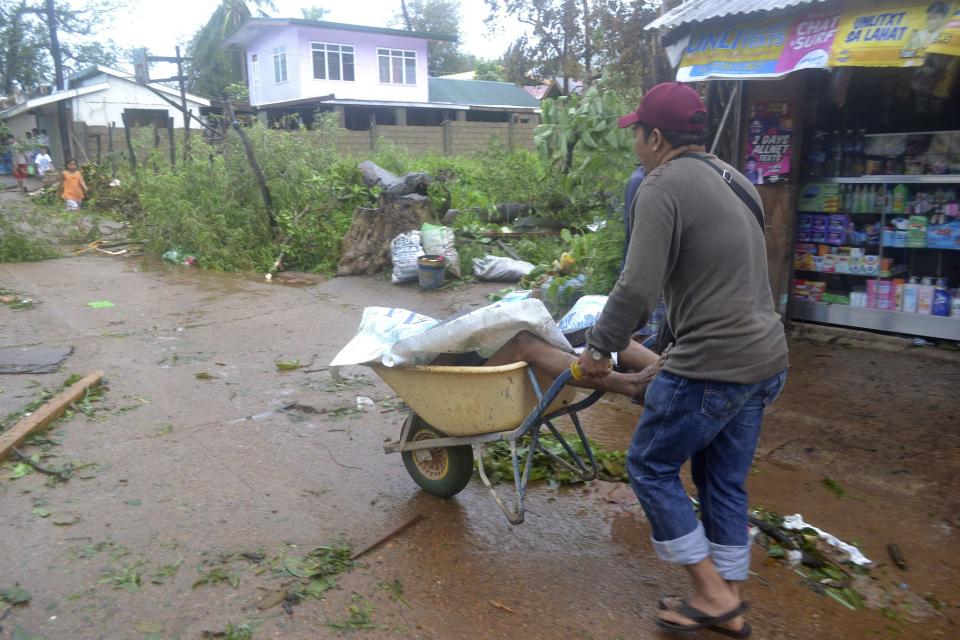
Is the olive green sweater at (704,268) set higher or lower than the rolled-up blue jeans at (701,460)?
higher

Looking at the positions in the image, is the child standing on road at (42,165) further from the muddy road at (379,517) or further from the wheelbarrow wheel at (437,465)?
the wheelbarrow wheel at (437,465)

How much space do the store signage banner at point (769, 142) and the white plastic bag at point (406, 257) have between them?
4623mm

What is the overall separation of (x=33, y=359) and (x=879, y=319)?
7292 millimetres

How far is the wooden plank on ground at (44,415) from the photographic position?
14.7 feet

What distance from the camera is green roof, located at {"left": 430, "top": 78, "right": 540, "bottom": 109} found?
37.0m

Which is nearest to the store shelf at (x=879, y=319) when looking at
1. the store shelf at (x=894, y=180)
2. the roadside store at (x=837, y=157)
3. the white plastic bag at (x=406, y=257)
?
the roadside store at (x=837, y=157)

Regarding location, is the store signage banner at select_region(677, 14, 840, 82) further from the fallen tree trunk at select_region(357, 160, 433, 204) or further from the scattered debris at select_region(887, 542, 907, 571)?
the fallen tree trunk at select_region(357, 160, 433, 204)

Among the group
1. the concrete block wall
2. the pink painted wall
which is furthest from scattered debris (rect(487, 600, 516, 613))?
the pink painted wall

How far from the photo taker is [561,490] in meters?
4.02

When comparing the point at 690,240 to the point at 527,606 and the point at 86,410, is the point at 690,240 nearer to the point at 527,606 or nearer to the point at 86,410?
the point at 527,606

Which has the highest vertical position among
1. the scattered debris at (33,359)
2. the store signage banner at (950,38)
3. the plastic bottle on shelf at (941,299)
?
the store signage banner at (950,38)

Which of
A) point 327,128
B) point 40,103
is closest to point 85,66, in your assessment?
point 40,103

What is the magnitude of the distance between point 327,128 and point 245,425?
1010 cm

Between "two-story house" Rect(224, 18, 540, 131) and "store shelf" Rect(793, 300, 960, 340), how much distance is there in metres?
27.1
